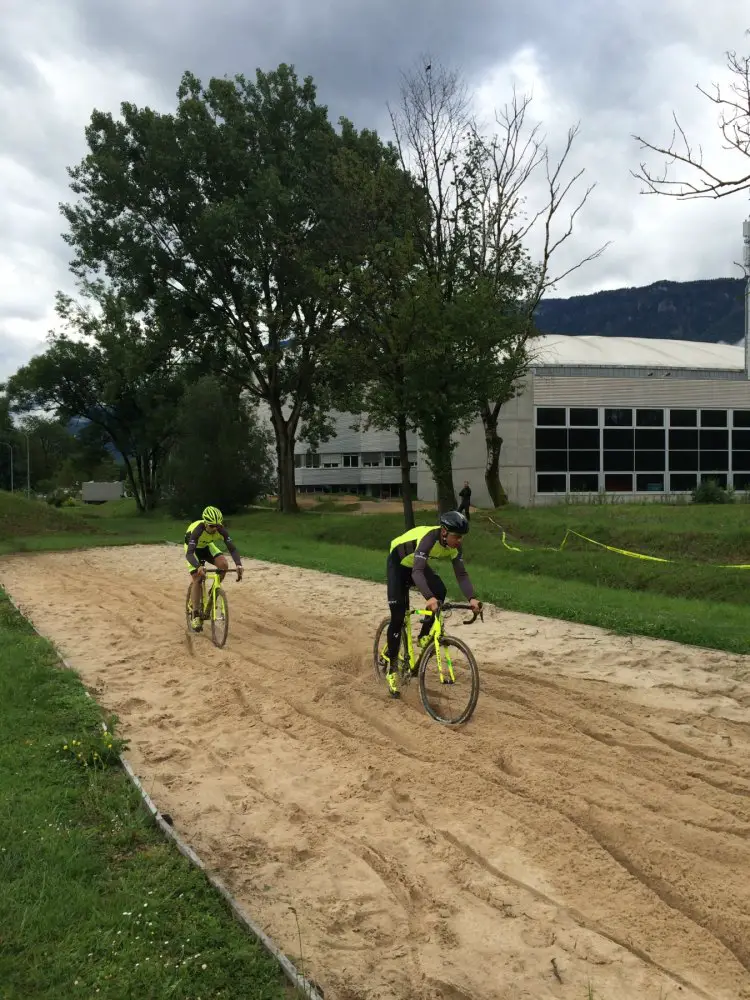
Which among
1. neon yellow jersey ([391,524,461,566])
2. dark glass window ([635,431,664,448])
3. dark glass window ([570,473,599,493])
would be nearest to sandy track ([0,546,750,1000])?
neon yellow jersey ([391,524,461,566])

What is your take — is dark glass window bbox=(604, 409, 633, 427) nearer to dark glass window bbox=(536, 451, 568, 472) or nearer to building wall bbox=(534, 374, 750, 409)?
building wall bbox=(534, 374, 750, 409)

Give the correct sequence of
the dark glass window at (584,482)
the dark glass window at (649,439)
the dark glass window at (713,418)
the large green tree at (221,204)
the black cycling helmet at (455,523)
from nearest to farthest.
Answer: the black cycling helmet at (455,523)
the large green tree at (221,204)
the dark glass window at (584,482)
the dark glass window at (649,439)
the dark glass window at (713,418)

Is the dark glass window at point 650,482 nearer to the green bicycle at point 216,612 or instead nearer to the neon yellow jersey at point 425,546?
the green bicycle at point 216,612

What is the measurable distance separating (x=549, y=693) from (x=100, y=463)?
61564mm

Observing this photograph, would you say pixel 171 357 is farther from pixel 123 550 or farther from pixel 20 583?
pixel 20 583

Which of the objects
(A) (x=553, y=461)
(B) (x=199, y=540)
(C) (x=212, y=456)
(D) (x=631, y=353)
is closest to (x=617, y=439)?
(A) (x=553, y=461)

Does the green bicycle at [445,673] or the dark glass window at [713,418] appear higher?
the dark glass window at [713,418]

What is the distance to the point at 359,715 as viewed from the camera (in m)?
8.05

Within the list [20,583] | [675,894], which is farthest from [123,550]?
[675,894]

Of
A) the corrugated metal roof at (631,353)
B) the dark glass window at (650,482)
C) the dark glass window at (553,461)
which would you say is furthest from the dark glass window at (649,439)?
the dark glass window at (553,461)

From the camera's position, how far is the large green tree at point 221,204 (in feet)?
110

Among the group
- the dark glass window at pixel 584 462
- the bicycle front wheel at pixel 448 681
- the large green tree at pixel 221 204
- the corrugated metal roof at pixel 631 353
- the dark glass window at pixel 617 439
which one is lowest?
the bicycle front wheel at pixel 448 681

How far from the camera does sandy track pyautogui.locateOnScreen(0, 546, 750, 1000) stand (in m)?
4.01

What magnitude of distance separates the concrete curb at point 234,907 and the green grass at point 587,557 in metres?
8.18
